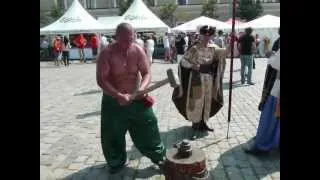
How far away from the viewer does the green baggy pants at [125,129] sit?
4777mm

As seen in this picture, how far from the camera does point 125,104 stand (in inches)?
176

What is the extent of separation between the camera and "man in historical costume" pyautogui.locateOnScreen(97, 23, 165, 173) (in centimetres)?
463

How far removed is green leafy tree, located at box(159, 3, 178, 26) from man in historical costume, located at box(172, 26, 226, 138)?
48.6m

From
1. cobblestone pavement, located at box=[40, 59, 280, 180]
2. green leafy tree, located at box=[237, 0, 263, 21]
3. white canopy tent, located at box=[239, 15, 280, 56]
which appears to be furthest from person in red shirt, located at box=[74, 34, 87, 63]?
green leafy tree, located at box=[237, 0, 263, 21]

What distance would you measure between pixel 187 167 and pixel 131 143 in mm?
2581

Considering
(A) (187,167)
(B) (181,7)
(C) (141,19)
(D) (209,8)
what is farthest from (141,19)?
(B) (181,7)

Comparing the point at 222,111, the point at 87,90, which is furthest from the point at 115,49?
the point at 87,90

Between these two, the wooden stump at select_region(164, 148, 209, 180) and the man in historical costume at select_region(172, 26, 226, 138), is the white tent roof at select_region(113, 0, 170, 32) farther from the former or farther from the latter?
the wooden stump at select_region(164, 148, 209, 180)

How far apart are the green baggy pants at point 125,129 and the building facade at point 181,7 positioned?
49553mm

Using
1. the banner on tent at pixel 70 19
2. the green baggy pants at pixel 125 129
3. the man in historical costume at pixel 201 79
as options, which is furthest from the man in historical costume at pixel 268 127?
the banner on tent at pixel 70 19

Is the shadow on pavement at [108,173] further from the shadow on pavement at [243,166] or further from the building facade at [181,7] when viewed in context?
the building facade at [181,7]

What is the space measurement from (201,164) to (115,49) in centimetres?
169
